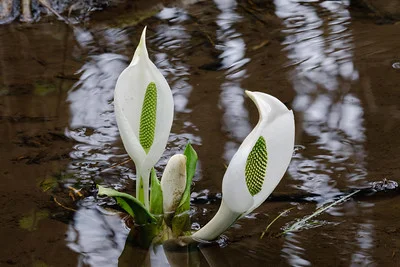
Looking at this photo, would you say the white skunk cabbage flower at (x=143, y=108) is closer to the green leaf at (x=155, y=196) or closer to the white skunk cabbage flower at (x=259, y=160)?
the green leaf at (x=155, y=196)

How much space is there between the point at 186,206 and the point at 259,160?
1.03ft

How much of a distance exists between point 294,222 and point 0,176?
0.88 meters

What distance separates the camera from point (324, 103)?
2.75 m

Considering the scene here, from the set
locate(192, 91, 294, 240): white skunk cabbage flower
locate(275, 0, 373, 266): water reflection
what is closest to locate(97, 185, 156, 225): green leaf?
locate(192, 91, 294, 240): white skunk cabbage flower

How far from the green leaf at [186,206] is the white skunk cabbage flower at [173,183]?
0.02 meters

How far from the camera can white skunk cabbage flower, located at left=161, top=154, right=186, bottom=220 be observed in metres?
1.90

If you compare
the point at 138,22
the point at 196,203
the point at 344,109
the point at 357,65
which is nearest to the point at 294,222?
the point at 196,203

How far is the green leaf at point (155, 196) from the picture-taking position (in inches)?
77.2

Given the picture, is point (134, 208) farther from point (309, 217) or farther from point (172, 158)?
point (309, 217)

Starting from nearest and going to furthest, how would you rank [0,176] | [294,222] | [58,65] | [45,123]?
[294,222] < [0,176] < [45,123] < [58,65]

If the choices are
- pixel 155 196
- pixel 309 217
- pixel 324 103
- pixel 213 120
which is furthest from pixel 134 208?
pixel 324 103

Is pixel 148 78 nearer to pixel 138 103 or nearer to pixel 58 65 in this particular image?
pixel 138 103

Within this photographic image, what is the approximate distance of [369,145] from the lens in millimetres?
2436

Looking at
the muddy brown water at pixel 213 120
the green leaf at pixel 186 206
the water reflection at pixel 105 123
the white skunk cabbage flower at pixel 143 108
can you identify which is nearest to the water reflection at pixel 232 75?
the muddy brown water at pixel 213 120
